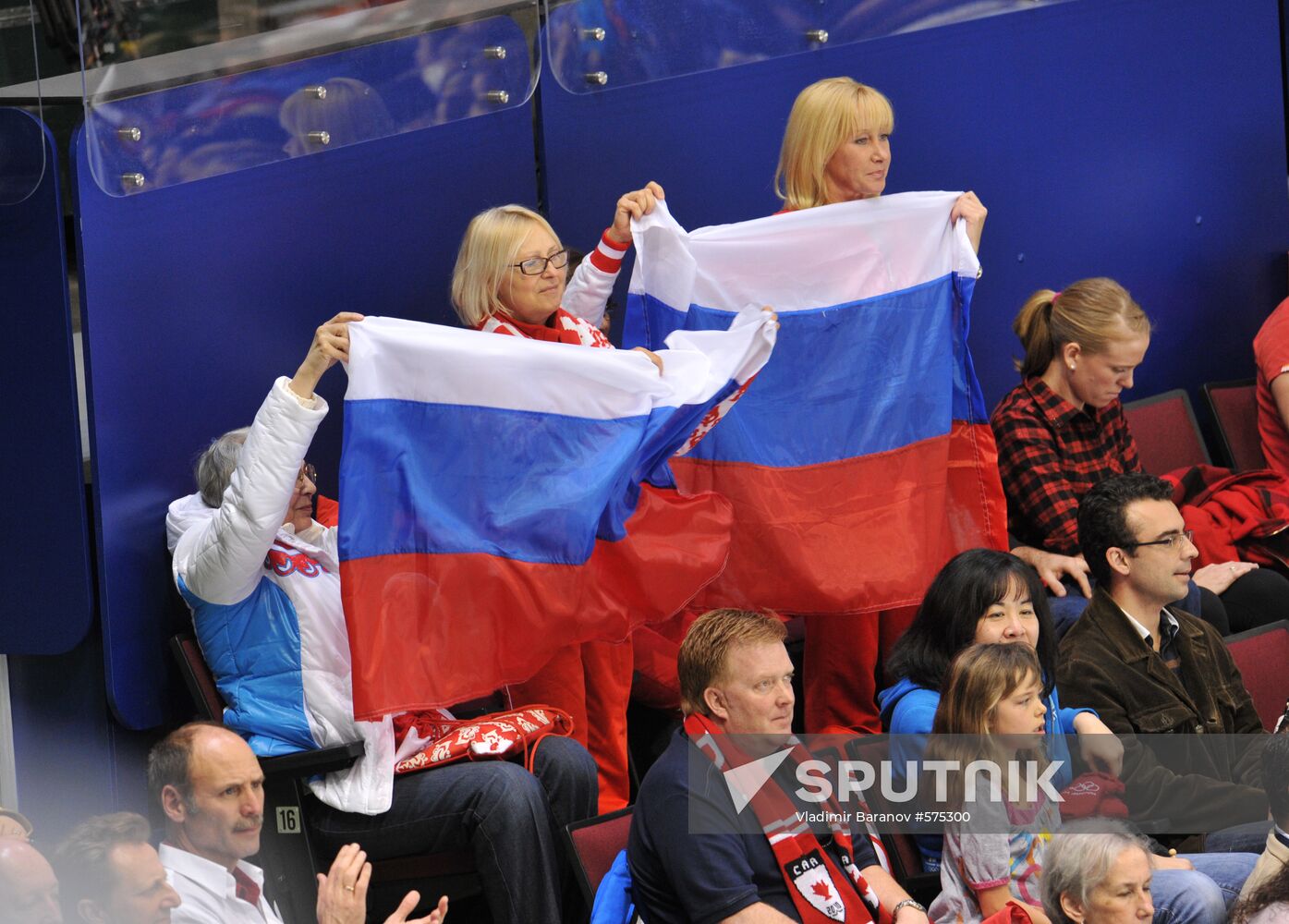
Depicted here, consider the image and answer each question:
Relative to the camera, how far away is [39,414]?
446cm

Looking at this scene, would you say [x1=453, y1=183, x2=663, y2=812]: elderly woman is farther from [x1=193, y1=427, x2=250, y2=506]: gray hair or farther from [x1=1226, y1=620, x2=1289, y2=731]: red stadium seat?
[x1=1226, y1=620, x2=1289, y2=731]: red stadium seat

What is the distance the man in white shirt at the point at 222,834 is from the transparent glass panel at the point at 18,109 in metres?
1.49

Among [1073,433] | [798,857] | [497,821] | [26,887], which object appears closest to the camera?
[26,887]

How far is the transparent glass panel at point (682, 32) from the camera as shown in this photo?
5.54 meters

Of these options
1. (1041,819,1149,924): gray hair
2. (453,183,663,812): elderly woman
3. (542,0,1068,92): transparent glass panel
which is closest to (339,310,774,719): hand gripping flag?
(453,183,663,812): elderly woman

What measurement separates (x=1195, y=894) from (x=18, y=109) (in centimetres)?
314

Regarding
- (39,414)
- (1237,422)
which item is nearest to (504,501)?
(39,414)

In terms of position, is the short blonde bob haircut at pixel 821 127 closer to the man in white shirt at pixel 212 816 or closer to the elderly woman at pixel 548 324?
the elderly woman at pixel 548 324

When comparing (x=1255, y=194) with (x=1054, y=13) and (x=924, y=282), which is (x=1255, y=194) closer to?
(x=1054, y=13)

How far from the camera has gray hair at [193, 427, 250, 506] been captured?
177 inches

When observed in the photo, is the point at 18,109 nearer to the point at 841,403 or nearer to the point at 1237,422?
the point at 841,403

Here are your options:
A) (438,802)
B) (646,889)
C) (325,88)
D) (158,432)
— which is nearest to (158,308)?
(158,432)

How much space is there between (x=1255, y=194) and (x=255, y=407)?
418 cm

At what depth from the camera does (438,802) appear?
163 inches
